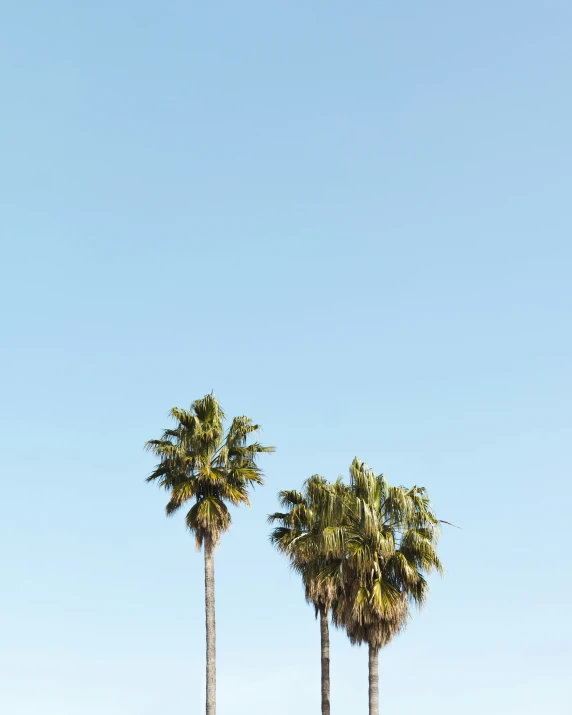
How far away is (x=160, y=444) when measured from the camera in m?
48.4

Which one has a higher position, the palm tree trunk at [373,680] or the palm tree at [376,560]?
the palm tree at [376,560]

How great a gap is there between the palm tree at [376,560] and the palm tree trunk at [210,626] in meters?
9.57

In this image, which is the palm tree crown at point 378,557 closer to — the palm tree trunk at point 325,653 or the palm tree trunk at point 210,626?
the palm tree trunk at point 210,626

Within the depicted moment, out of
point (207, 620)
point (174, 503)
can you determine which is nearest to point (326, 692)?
point (207, 620)

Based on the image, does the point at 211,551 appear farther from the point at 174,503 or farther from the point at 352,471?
the point at 352,471

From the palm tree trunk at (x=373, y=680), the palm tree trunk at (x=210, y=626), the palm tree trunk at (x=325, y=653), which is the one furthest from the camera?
the palm tree trunk at (x=325, y=653)

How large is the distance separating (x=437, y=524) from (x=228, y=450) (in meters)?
13.5

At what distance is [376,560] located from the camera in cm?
3675

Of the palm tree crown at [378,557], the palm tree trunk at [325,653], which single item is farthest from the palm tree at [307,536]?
the palm tree crown at [378,557]

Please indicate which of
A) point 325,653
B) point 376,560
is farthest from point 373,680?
point 325,653

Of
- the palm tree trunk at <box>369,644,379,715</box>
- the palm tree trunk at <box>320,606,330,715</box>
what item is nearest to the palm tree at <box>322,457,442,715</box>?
the palm tree trunk at <box>369,644,379,715</box>

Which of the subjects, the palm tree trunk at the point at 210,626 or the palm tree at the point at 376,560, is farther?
the palm tree trunk at the point at 210,626

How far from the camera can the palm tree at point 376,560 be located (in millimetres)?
36375

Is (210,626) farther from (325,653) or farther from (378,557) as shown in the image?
(378,557)
